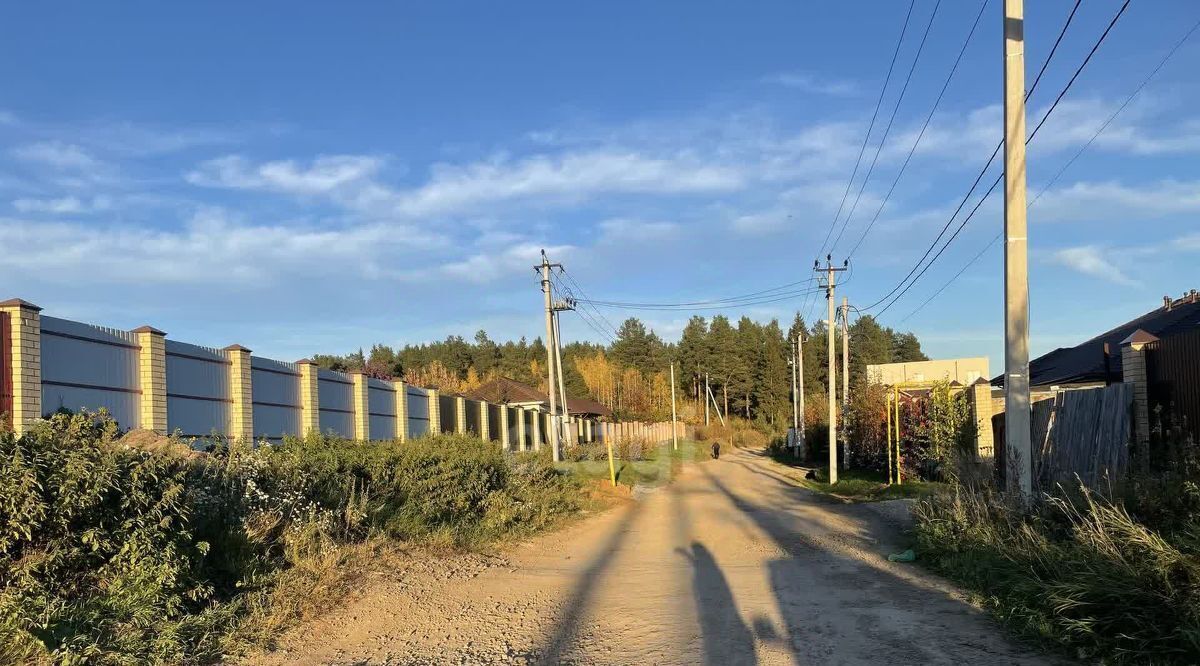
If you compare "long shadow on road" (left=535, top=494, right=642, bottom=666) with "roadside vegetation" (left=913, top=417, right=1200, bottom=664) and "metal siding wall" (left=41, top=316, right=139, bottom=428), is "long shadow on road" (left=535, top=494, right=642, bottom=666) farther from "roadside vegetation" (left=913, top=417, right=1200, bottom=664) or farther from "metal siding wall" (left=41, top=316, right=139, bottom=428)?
"metal siding wall" (left=41, top=316, right=139, bottom=428)

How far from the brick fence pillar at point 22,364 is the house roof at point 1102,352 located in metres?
18.3

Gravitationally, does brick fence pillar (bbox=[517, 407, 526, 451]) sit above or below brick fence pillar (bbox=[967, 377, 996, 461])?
below

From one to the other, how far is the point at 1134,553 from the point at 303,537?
6746mm

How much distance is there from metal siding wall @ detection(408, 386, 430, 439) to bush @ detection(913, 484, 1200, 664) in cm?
1649

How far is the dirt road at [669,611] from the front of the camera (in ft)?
20.3

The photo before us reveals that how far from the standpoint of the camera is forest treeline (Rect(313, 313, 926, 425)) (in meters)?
84.1

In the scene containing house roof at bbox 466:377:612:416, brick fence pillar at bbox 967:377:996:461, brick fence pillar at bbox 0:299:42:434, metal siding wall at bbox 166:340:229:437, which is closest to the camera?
brick fence pillar at bbox 0:299:42:434

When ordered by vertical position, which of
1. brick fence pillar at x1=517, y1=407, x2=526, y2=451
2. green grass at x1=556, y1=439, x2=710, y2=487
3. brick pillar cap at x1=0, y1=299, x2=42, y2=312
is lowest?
green grass at x1=556, y1=439, x2=710, y2=487

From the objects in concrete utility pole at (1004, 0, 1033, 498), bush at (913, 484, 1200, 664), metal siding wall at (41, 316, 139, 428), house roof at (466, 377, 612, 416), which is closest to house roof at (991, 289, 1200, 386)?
concrete utility pole at (1004, 0, 1033, 498)

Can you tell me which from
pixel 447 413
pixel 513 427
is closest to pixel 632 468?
pixel 513 427

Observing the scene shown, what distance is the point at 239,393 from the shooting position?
13.9 metres

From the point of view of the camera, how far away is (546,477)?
18484 mm

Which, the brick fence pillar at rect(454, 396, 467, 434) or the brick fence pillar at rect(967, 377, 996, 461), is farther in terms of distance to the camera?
the brick fence pillar at rect(454, 396, 467, 434)

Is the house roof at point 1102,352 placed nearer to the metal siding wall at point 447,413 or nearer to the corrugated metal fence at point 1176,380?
the corrugated metal fence at point 1176,380
